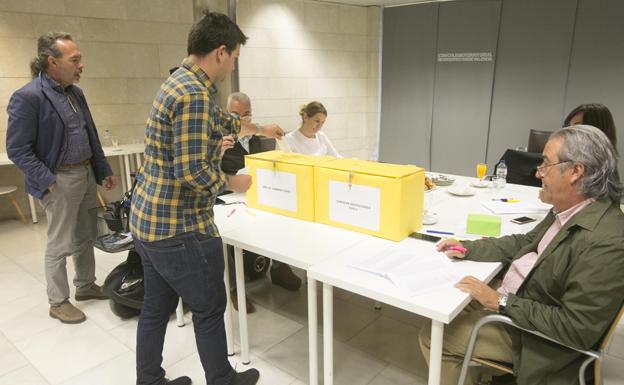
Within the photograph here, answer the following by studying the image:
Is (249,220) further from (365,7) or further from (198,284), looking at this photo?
(365,7)

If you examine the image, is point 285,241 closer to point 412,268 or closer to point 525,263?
point 412,268

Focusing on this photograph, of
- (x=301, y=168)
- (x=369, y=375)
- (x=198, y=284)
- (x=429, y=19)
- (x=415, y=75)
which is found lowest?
(x=369, y=375)

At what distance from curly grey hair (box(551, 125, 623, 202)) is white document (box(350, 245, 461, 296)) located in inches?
20.3

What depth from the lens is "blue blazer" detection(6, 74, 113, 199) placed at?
233 cm

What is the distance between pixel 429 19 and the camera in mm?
5969

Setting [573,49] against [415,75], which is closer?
[573,49]

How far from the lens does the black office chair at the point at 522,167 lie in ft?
9.96

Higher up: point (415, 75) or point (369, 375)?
point (415, 75)

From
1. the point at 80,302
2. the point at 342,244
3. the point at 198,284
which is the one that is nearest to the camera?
the point at 198,284

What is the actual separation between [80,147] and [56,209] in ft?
1.23

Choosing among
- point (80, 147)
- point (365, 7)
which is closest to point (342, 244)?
point (80, 147)

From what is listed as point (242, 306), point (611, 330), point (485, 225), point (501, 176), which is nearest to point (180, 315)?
point (242, 306)

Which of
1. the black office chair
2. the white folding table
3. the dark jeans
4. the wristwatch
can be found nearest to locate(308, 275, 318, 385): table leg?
the white folding table

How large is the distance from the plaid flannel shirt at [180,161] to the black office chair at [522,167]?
2305mm
